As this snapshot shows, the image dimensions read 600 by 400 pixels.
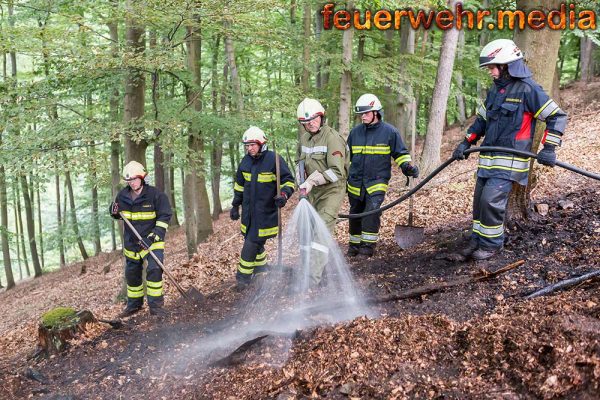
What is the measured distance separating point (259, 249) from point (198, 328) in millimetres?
1631

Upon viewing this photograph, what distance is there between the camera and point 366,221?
672 cm

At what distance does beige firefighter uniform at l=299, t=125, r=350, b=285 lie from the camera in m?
6.05

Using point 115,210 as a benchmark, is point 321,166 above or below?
above

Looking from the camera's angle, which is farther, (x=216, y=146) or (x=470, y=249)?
(x=216, y=146)

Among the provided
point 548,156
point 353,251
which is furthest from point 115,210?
point 548,156

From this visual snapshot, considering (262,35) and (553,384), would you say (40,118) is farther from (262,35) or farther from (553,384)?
(553,384)

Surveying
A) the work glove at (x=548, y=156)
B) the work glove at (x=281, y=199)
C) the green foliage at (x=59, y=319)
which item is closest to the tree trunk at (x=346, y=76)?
the work glove at (x=281, y=199)

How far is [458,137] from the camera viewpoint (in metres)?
19.3

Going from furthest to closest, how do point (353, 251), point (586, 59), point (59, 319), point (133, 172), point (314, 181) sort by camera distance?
point (586, 59) < point (353, 251) < point (133, 172) < point (314, 181) < point (59, 319)

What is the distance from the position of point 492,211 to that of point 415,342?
2060 mm

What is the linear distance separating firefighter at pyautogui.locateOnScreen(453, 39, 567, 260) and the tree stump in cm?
461

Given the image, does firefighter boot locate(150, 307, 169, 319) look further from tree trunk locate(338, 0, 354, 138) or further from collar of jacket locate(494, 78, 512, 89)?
tree trunk locate(338, 0, 354, 138)

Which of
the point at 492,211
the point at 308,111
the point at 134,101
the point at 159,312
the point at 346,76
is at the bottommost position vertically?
the point at 159,312

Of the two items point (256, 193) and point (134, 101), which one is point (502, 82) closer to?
point (256, 193)
